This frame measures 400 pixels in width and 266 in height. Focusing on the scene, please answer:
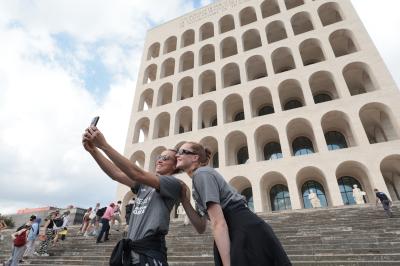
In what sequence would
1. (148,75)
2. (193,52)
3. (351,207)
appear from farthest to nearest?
(148,75) → (193,52) → (351,207)

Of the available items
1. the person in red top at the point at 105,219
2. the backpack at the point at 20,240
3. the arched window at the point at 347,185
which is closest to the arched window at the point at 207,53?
the arched window at the point at 347,185

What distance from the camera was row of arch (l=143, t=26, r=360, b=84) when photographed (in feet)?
73.4

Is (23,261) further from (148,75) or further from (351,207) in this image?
(148,75)

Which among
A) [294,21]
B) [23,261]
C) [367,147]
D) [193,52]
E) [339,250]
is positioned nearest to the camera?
[339,250]

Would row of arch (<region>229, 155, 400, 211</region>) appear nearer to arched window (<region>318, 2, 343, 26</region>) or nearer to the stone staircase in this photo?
the stone staircase

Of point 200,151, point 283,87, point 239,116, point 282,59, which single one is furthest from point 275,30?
point 200,151

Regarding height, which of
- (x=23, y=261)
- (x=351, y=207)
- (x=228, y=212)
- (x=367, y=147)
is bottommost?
(x=23, y=261)

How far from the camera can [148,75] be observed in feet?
96.3

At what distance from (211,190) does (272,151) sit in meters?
21.8

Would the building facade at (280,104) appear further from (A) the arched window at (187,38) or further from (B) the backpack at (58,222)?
(B) the backpack at (58,222)

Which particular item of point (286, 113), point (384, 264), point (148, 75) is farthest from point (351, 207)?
point (148, 75)

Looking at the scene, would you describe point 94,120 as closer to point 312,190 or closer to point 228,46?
point 312,190

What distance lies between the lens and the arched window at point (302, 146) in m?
21.7

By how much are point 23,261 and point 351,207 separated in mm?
13180
